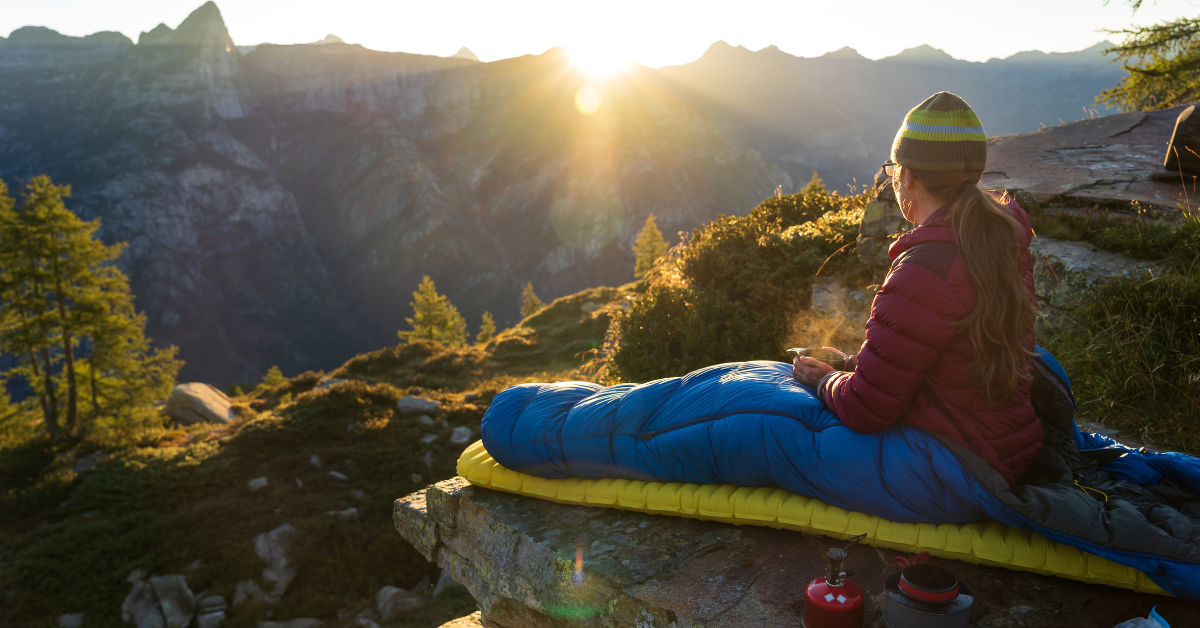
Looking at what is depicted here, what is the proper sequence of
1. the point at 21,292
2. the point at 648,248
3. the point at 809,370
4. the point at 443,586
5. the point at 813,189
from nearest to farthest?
the point at 809,370 < the point at 443,586 < the point at 813,189 < the point at 21,292 < the point at 648,248

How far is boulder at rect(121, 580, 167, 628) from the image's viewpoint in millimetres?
7957

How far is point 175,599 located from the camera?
26.9 ft

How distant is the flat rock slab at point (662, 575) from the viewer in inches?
84.4

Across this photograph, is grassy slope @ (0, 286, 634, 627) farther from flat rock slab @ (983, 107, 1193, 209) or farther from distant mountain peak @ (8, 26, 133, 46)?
distant mountain peak @ (8, 26, 133, 46)

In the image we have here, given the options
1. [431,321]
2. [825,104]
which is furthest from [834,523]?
[825,104]

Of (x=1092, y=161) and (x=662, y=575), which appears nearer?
(x=662, y=575)

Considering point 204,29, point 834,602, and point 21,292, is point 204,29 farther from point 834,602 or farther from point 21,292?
point 834,602

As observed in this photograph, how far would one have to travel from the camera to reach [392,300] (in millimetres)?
107688

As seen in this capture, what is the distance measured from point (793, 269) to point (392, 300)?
109325 millimetres

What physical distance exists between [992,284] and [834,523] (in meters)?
1.19

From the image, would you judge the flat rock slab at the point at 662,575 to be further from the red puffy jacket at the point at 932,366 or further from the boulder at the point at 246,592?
the boulder at the point at 246,592

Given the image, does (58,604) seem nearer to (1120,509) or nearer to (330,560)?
(330,560)

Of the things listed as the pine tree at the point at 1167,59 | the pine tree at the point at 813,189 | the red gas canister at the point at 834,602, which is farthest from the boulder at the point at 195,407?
the pine tree at the point at 1167,59

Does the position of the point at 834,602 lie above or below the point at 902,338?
below
